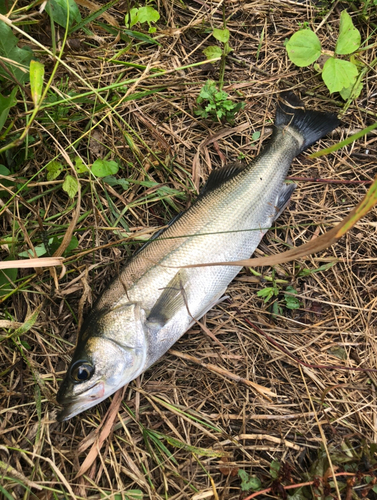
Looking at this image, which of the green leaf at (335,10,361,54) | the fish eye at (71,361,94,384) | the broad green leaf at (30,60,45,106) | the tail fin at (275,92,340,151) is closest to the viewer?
the broad green leaf at (30,60,45,106)

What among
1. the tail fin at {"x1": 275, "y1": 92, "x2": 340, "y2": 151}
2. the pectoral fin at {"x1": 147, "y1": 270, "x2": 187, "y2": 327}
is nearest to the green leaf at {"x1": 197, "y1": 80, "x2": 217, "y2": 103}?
the tail fin at {"x1": 275, "y1": 92, "x2": 340, "y2": 151}

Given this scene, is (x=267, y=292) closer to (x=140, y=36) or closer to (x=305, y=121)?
(x=305, y=121)

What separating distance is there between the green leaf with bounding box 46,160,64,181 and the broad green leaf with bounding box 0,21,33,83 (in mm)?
619

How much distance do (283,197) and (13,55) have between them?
7.54 ft

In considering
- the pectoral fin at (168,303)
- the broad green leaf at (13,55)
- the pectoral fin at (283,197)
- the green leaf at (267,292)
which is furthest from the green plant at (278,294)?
the broad green leaf at (13,55)

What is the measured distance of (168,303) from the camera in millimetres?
2695

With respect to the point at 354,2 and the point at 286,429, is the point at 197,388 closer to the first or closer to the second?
the point at 286,429

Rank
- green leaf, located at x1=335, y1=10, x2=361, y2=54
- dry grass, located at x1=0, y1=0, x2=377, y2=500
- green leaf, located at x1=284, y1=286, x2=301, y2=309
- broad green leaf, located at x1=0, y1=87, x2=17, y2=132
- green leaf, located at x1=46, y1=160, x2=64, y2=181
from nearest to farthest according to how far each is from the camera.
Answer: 1. broad green leaf, located at x1=0, y1=87, x2=17, y2=132
2. dry grass, located at x1=0, y1=0, x2=377, y2=500
3. green leaf, located at x1=46, y1=160, x2=64, y2=181
4. green leaf, located at x1=284, y1=286, x2=301, y2=309
5. green leaf, located at x1=335, y1=10, x2=361, y2=54

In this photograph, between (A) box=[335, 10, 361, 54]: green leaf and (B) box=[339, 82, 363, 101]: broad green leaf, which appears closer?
(A) box=[335, 10, 361, 54]: green leaf

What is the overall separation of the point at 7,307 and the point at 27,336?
0.28 m

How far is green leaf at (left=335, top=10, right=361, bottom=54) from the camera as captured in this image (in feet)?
10.5

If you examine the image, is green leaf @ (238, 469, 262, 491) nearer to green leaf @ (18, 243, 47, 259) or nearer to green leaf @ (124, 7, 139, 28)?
green leaf @ (18, 243, 47, 259)

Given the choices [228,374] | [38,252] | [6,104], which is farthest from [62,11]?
[228,374]

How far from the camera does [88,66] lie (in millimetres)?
3273
